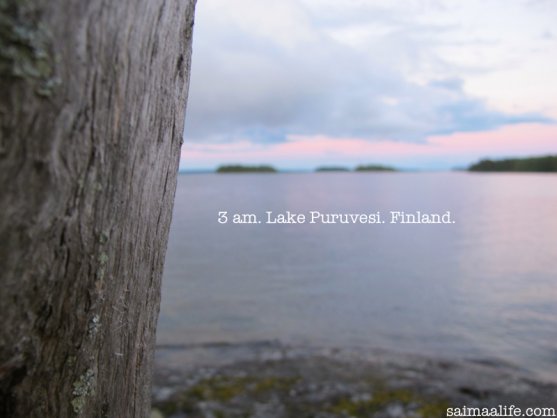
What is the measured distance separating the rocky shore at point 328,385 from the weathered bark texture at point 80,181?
6223 mm

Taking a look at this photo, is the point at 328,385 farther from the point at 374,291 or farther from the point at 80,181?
the point at 374,291

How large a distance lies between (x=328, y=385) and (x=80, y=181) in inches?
307

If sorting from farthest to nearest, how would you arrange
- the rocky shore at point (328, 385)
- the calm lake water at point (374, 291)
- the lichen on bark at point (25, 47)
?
1. the calm lake water at point (374, 291)
2. the rocky shore at point (328, 385)
3. the lichen on bark at point (25, 47)

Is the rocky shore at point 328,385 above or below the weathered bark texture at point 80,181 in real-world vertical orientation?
below

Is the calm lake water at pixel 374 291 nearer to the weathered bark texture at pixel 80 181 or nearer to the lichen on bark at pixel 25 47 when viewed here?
the weathered bark texture at pixel 80 181

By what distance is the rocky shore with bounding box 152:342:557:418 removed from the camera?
285 inches

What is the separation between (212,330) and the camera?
1292 centimetres

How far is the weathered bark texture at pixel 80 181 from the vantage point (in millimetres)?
982

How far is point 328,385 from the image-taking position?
8.12 m

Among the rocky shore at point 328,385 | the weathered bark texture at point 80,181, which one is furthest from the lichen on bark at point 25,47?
the rocky shore at point 328,385

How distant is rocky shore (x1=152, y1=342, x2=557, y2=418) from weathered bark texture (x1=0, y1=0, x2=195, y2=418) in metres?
6.22

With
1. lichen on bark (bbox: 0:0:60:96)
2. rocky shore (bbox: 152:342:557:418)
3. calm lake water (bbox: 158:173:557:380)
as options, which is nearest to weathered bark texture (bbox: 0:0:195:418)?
lichen on bark (bbox: 0:0:60:96)

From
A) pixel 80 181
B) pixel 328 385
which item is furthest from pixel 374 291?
pixel 80 181

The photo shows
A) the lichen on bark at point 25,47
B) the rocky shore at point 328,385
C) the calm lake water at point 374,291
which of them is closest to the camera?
the lichen on bark at point 25,47
